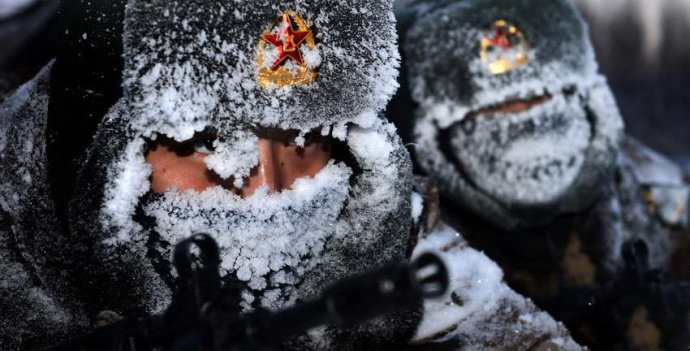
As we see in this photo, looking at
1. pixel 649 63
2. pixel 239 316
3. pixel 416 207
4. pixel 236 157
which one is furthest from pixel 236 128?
pixel 649 63

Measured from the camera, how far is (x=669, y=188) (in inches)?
131

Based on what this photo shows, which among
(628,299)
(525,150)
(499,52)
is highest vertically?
(499,52)

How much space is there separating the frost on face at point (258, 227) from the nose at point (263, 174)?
25mm

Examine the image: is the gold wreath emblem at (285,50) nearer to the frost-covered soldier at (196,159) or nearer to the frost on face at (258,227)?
the frost-covered soldier at (196,159)

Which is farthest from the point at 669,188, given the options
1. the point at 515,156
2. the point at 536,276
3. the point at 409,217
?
the point at 409,217

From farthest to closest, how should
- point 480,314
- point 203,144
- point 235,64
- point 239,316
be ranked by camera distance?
1. point 480,314
2. point 203,144
3. point 235,64
4. point 239,316

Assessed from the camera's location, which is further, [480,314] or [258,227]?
[480,314]

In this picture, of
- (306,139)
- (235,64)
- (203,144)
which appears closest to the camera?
(235,64)

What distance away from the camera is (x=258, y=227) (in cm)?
111

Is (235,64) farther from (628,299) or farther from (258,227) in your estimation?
(628,299)

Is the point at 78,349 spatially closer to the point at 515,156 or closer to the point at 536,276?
the point at 515,156

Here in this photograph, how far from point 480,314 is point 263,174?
0.70 metres

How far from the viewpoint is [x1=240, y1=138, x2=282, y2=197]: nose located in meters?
1.17

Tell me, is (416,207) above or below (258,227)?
below
